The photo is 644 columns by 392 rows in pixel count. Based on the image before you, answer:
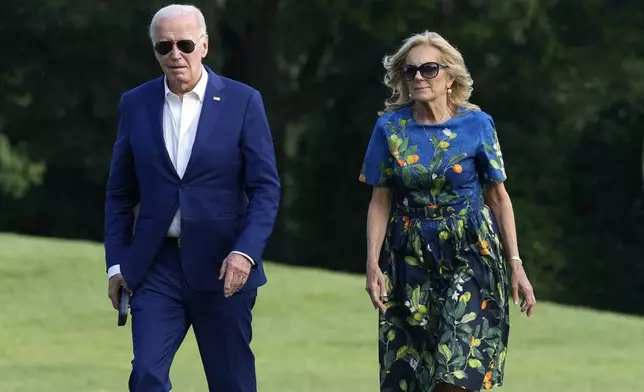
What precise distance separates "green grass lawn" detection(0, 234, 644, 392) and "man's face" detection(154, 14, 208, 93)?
15.8ft

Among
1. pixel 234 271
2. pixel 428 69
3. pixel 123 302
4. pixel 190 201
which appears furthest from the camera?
pixel 428 69

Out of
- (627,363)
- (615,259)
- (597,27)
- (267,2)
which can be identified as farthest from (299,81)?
(627,363)

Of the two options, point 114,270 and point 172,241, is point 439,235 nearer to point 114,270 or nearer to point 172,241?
point 172,241

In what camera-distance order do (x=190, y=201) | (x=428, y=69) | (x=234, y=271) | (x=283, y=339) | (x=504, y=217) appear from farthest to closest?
(x=283, y=339) < (x=504, y=217) < (x=428, y=69) < (x=190, y=201) < (x=234, y=271)

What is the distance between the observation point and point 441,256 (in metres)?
6.03

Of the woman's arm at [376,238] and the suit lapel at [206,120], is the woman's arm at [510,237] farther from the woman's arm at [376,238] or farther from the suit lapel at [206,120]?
the suit lapel at [206,120]

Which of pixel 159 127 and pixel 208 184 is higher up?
pixel 159 127

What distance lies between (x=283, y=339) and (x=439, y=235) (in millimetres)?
7399

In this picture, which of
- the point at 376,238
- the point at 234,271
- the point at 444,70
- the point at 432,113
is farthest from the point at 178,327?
the point at 444,70

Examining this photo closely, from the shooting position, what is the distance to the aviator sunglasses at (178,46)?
557 cm

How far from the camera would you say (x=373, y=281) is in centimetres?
605

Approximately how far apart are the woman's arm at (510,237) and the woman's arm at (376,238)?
41 centimetres

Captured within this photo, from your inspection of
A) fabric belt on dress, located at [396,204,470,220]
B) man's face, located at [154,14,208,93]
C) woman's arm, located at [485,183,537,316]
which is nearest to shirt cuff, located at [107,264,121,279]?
man's face, located at [154,14,208,93]

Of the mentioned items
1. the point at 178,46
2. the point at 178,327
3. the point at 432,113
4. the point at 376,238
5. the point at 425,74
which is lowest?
the point at 178,327
